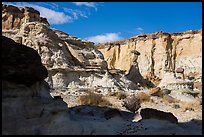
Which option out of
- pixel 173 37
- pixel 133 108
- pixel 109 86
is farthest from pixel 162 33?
pixel 133 108

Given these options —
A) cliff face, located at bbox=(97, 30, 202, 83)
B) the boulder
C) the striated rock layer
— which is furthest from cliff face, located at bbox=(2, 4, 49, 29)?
the boulder

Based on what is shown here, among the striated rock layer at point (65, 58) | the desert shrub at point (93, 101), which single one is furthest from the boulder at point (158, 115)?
the striated rock layer at point (65, 58)

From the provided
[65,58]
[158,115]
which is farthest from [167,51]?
[158,115]

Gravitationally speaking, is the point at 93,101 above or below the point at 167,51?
below

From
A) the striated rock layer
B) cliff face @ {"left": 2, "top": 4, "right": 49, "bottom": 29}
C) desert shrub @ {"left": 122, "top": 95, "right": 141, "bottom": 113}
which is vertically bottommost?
desert shrub @ {"left": 122, "top": 95, "right": 141, "bottom": 113}

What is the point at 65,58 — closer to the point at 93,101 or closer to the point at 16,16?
the point at 93,101

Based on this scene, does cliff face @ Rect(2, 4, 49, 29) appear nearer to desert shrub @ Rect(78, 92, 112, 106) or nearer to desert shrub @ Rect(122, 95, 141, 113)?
desert shrub @ Rect(78, 92, 112, 106)

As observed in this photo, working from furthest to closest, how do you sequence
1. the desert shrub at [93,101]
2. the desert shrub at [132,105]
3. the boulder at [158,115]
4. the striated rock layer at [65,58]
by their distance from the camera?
1. the striated rock layer at [65,58]
2. the desert shrub at [93,101]
3. the desert shrub at [132,105]
4. the boulder at [158,115]

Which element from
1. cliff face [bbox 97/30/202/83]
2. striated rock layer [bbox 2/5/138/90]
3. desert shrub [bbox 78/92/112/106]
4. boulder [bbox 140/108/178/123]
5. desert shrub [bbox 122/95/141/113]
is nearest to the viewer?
boulder [bbox 140/108/178/123]

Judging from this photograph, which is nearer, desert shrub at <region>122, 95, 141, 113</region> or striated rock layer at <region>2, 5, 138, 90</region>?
desert shrub at <region>122, 95, 141, 113</region>

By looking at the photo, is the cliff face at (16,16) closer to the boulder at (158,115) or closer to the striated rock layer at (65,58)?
the striated rock layer at (65,58)

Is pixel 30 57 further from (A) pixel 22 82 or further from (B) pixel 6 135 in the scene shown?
(B) pixel 6 135

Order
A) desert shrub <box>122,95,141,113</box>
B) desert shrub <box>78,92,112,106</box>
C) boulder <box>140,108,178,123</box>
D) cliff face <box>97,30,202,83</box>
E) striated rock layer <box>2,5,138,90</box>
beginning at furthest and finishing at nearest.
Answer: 1. cliff face <box>97,30,202,83</box>
2. striated rock layer <box>2,5,138,90</box>
3. desert shrub <box>78,92,112,106</box>
4. desert shrub <box>122,95,141,113</box>
5. boulder <box>140,108,178,123</box>

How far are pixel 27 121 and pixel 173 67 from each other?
48244mm
